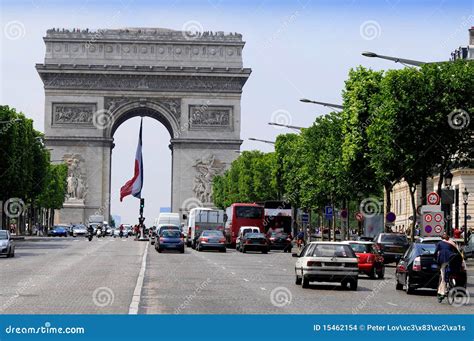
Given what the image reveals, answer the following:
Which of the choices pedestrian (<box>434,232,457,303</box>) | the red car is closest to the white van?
the red car

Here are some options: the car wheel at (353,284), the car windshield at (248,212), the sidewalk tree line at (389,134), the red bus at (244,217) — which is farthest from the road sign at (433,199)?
the car windshield at (248,212)

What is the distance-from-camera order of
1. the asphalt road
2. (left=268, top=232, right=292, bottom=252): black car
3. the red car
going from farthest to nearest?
(left=268, top=232, right=292, bottom=252): black car < the red car < the asphalt road

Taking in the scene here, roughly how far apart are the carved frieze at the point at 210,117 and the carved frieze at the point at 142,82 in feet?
6.72

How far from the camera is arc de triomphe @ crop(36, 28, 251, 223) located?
150125 mm

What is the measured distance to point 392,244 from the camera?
6362 cm

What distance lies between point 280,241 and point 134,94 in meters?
58.7

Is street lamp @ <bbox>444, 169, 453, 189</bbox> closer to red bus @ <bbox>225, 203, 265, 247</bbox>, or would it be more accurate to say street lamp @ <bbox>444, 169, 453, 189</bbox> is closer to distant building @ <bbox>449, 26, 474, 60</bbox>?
red bus @ <bbox>225, 203, 265, 247</bbox>

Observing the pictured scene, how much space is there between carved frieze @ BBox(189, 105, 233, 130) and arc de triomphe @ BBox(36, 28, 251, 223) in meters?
0.11

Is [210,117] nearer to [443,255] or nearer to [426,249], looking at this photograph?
[426,249]

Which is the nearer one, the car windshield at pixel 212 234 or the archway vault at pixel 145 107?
the car windshield at pixel 212 234

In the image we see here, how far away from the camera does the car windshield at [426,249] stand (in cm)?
3844

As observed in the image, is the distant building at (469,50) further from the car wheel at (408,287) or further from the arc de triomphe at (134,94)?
the car wheel at (408,287)

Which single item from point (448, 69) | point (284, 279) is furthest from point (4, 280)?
point (448, 69)
